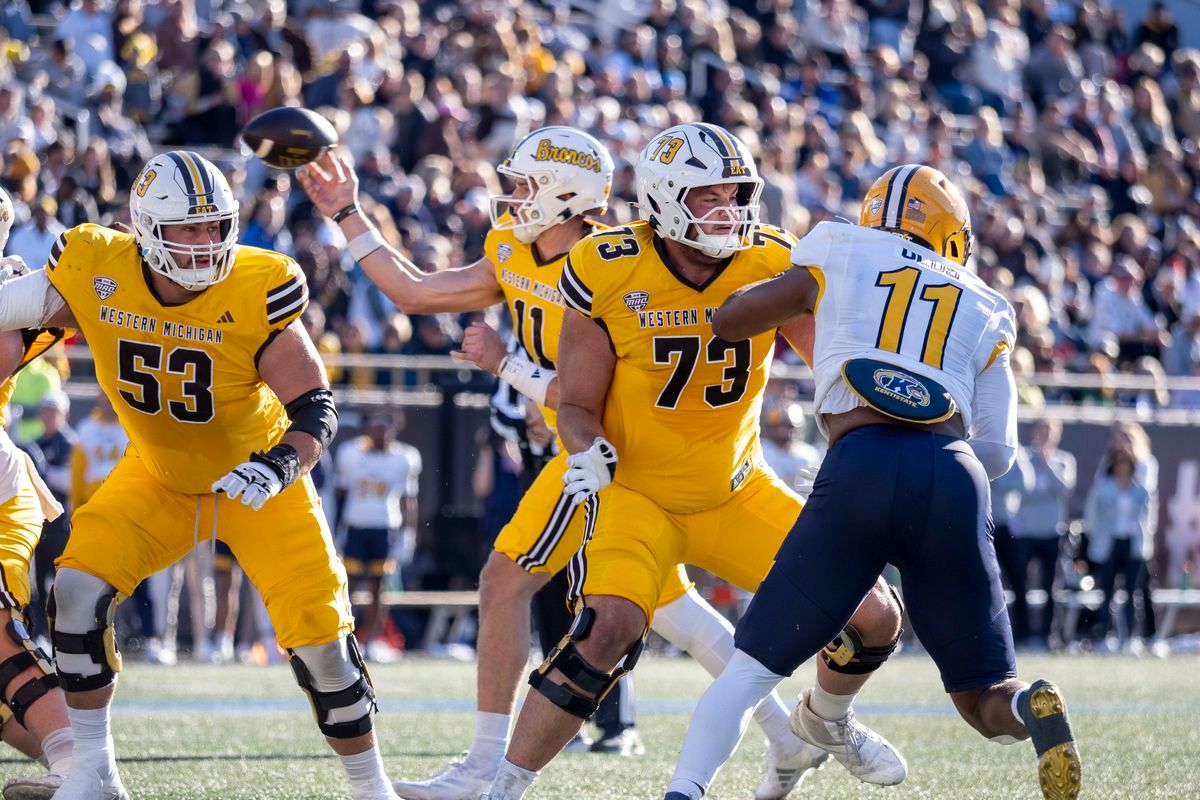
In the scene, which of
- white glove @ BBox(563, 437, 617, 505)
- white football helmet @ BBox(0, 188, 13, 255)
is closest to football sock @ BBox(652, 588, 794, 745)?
white glove @ BBox(563, 437, 617, 505)

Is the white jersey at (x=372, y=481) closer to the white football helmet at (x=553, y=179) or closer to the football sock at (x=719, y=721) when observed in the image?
the white football helmet at (x=553, y=179)

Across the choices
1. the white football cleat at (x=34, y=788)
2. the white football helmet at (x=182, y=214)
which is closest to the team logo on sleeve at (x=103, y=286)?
the white football helmet at (x=182, y=214)

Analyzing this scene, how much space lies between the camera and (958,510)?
4289 mm

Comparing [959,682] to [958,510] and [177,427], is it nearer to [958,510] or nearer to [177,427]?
[958,510]

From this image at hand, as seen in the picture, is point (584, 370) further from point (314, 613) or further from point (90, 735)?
point (90, 735)

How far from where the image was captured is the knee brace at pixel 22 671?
5012mm

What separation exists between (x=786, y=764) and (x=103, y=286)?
2.37 metres

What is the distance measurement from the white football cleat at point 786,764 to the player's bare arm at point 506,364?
1.22m

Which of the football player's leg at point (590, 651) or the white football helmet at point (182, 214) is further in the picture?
the white football helmet at point (182, 214)

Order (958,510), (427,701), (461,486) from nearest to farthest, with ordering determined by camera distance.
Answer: (958,510)
(427,701)
(461,486)

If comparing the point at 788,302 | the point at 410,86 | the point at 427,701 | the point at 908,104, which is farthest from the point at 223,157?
the point at 788,302

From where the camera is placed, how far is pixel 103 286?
16.2 ft

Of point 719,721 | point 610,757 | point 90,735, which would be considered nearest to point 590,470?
point 719,721

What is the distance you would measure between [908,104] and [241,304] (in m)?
13.6
